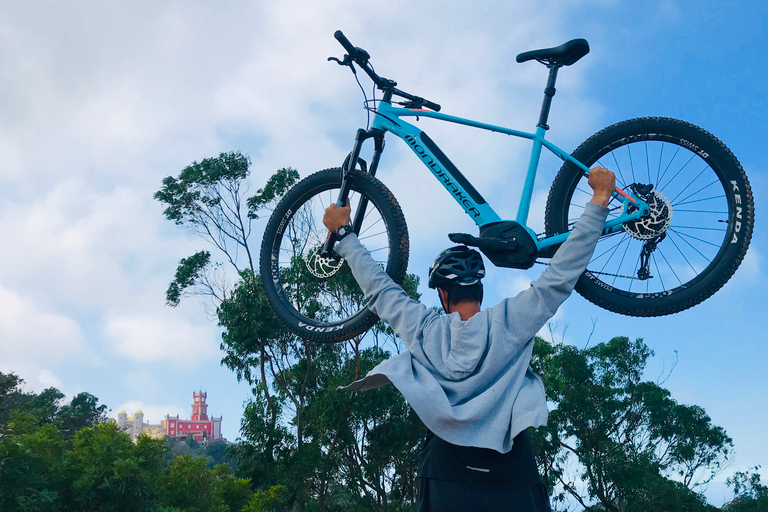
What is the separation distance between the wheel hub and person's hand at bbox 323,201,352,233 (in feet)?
4.87

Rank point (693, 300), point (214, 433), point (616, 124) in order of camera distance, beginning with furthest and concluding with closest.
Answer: point (214, 433) < point (616, 124) < point (693, 300)

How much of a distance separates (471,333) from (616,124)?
1948 millimetres

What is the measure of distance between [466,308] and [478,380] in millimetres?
306

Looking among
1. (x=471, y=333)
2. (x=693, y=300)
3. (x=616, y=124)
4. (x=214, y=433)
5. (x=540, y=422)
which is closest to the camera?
(x=540, y=422)

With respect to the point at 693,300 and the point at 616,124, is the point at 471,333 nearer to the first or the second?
the point at 693,300

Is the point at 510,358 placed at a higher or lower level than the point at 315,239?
lower

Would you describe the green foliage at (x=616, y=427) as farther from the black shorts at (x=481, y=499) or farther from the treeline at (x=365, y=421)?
the black shorts at (x=481, y=499)

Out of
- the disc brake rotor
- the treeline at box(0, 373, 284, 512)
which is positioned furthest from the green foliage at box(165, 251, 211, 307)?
the disc brake rotor

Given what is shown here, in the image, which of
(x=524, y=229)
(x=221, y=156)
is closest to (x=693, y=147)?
(x=524, y=229)

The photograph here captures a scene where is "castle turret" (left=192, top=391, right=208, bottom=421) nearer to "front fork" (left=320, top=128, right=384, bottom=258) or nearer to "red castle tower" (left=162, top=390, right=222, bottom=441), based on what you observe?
"red castle tower" (left=162, top=390, right=222, bottom=441)

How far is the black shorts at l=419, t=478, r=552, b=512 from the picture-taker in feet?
7.10

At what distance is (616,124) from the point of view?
11.9 ft

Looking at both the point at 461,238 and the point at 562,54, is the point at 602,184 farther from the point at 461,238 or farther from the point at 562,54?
the point at 562,54

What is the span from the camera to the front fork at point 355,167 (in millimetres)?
3566
